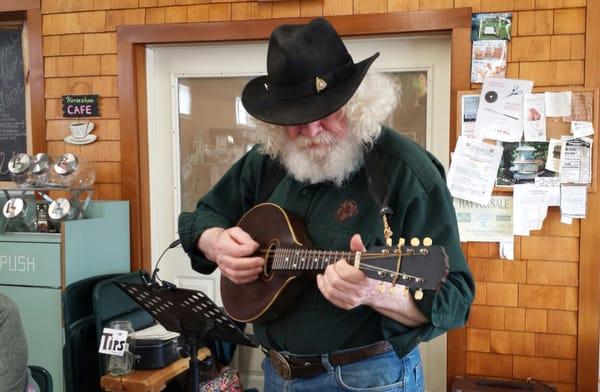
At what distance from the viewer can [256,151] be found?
5.27 ft

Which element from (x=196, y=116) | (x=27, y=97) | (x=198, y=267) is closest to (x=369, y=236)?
(x=198, y=267)

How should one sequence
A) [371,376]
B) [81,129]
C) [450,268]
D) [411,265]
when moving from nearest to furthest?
[411,265] → [450,268] → [371,376] → [81,129]

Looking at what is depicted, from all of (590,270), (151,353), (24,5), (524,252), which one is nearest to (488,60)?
(524,252)

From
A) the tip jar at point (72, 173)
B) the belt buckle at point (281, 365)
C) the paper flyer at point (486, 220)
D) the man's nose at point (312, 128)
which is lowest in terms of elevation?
the belt buckle at point (281, 365)

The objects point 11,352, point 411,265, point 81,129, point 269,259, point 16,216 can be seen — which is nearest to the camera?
point 411,265

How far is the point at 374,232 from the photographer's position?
126 centimetres

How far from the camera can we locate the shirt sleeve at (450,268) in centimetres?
112

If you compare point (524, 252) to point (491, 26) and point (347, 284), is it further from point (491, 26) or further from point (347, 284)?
point (347, 284)

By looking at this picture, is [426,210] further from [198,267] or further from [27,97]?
[27,97]

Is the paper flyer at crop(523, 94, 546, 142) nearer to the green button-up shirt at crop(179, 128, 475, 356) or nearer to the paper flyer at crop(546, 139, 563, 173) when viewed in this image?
the paper flyer at crop(546, 139, 563, 173)

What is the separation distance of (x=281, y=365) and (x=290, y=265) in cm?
28

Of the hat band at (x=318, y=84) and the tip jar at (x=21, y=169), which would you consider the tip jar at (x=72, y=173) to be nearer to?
the tip jar at (x=21, y=169)

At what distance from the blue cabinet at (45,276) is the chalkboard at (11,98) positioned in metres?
0.84

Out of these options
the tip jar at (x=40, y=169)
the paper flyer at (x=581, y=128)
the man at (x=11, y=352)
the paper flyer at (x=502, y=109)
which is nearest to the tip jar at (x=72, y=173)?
the tip jar at (x=40, y=169)
